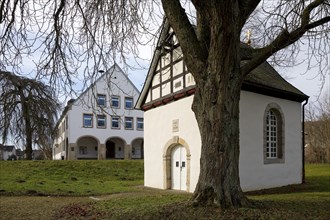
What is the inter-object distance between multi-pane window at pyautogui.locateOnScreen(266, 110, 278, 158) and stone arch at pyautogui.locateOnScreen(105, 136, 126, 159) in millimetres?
33108

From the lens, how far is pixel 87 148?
161 feet

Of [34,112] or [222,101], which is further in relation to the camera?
[34,112]

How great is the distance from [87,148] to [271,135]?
3388cm

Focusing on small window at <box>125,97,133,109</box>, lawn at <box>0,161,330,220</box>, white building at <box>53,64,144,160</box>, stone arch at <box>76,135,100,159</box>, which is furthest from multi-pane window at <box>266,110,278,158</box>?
stone arch at <box>76,135,100,159</box>

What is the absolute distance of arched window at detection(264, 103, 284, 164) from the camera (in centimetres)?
1814

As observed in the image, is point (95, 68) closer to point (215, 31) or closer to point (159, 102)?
point (215, 31)

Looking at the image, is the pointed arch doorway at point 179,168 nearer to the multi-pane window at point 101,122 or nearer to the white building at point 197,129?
the white building at point 197,129

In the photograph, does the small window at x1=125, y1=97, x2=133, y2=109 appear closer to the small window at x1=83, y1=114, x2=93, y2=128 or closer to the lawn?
the small window at x1=83, y1=114, x2=93, y2=128

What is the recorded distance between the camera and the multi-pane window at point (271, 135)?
18.2 metres

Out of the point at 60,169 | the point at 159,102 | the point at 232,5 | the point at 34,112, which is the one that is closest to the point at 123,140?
the point at 34,112

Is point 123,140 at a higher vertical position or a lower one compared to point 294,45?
lower

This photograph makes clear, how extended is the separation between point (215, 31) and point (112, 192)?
1006cm

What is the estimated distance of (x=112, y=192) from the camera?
1731 centimetres

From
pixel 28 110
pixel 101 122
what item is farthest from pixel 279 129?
pixel 101 122
